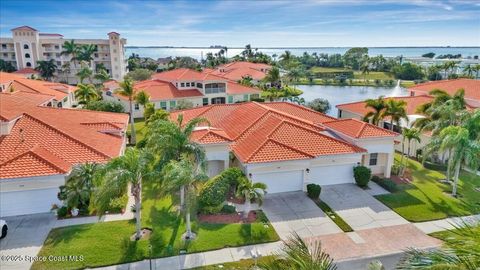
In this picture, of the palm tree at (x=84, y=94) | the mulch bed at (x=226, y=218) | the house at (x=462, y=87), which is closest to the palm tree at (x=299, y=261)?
the mulch bed at (x=226, y=218)

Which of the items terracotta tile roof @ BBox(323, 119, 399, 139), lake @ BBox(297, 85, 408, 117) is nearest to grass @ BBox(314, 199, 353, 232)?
terracotta tile roof @ BBox(323, 119, 399, 139)

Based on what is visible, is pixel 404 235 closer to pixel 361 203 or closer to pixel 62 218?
pixel 361 203

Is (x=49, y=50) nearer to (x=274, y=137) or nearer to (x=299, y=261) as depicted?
(x=274, y=137)

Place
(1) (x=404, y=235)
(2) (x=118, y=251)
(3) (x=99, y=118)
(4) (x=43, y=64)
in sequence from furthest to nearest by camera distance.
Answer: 1. (4) (x=43, y=64)
2. (3) (x=99, y=118)
3. (1) (x=404, y=235)
4. (2) (x=118, y=251)

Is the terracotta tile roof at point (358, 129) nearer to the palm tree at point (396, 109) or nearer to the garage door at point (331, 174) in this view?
the garage door at point (331, 174)

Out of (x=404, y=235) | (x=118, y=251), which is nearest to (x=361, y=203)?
(x=404, y=235)
